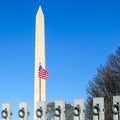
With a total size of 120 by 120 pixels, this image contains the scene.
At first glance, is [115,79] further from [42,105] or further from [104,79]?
[42,105]

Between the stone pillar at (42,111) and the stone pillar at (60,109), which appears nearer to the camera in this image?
the stone pillar at (60,109)

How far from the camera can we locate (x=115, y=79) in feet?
206

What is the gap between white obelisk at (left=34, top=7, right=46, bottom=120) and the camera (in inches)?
2276

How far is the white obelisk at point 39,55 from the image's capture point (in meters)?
57.8

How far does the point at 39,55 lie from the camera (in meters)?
58.3

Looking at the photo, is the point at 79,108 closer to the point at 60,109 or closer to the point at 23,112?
the point at 60,109

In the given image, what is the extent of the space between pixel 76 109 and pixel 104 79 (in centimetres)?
2766

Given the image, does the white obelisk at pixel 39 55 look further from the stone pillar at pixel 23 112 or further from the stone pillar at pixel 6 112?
the stone pillar at pixel 23 112

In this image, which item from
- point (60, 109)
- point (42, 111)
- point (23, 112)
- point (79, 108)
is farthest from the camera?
point (23, 112)

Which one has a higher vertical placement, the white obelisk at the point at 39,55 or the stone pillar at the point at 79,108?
the white obelisk at the point at 39,55

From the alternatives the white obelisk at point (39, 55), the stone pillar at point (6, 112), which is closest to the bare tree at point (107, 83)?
the white obelisk at point (39, 55)

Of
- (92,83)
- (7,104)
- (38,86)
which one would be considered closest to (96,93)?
(92,83)

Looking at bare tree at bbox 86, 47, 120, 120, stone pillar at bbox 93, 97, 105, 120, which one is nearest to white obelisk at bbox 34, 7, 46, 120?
bare tree at bbox 86, 47, 120, 120

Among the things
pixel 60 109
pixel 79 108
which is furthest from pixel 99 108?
pixel 60 109
